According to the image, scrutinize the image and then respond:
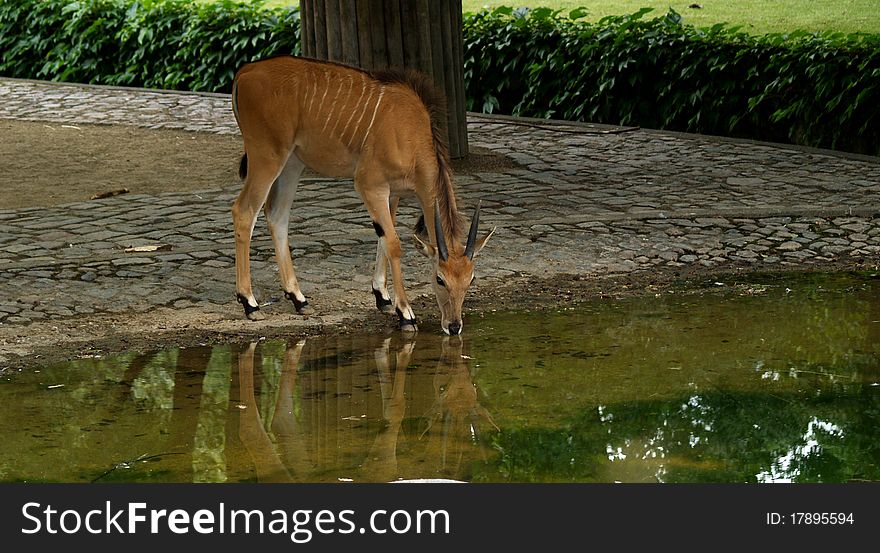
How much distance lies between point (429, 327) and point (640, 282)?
163cm

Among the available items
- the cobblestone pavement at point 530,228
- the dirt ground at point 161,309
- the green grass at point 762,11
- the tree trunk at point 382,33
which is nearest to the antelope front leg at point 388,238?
the dirt ground at point 161,309

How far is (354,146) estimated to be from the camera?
25.6 ft

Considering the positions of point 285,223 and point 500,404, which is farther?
point 285,223

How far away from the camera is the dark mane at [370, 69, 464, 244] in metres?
7.58

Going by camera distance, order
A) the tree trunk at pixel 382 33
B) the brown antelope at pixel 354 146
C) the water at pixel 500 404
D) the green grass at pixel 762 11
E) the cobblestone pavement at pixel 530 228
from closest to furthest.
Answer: the water at pixel 500 404, the brown antelope at pixel 354 146, the cobblestone pavement at pixel 530 228, the tree trunk at pixel 382 33, the green grass at pixel 762 11

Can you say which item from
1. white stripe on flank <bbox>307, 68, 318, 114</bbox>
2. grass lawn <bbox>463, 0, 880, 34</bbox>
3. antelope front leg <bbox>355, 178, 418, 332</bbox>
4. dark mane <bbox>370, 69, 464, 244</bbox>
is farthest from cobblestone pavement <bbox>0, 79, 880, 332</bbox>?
grass lawn <bbox>463, 0, 880, 34</bbox>

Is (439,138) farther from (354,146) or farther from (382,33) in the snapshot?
(382,33)

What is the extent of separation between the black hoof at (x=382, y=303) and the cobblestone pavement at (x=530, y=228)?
18 centimetres

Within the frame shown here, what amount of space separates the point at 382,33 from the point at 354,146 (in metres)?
4.06

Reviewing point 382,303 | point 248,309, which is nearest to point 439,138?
point 382,303

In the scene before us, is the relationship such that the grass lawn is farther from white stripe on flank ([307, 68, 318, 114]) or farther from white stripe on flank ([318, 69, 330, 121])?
white stripe on flank ([307, 68, 318, 114])

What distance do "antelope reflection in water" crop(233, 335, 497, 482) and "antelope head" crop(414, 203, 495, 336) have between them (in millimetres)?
128

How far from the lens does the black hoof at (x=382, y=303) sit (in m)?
7.96

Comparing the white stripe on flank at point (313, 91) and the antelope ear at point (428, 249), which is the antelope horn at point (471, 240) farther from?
the white stripe on flank at point (313, 91)
